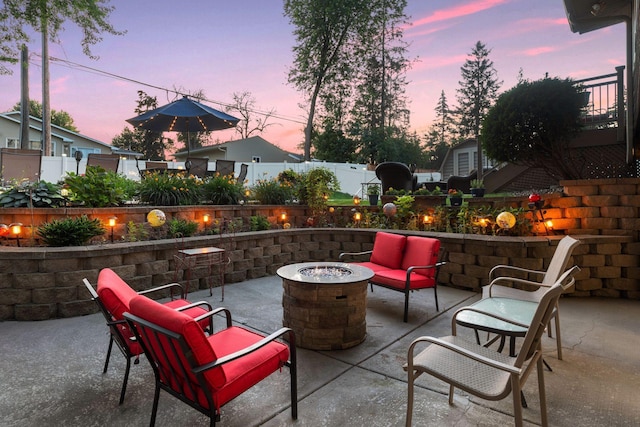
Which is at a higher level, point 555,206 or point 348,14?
point 348,14

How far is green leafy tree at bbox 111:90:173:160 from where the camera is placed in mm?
30031

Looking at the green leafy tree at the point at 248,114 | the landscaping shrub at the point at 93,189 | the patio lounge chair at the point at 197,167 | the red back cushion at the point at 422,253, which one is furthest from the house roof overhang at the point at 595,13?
the green leafy tree at the point at 248,114

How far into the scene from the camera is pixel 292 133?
28.5 metres

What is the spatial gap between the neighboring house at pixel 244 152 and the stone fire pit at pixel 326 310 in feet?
65.8

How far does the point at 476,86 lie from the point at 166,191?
106 ft

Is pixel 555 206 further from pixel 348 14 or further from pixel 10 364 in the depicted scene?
pixel 348 14

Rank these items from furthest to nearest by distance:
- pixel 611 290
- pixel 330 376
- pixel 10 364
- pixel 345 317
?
1. pixel 611 290
2. pixel 345 317
3. pixel 10 364
4. pixel 330 376

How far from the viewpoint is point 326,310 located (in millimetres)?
2924

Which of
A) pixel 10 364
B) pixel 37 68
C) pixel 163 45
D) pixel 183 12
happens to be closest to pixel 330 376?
pixel 10 364

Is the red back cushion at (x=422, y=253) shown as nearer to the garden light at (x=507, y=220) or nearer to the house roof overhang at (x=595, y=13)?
the garden light at (x=507, y=220)

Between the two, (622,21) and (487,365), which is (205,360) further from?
(622,21)

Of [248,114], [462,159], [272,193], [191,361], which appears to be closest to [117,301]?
[191,361]

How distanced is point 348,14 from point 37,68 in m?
13.5

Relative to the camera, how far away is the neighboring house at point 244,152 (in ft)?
71.5
